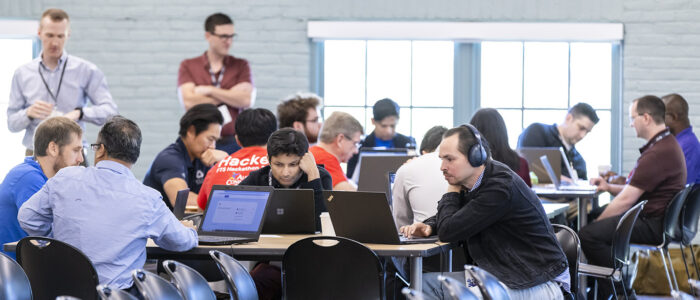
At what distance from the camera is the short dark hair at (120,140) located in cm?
350

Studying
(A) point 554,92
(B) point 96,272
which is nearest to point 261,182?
(B) point 96,272

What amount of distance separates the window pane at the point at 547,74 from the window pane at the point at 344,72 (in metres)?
1.47

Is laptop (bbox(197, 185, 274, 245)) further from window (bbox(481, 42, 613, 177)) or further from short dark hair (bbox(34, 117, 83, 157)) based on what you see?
window (bbox(481, 42, 613, 177))

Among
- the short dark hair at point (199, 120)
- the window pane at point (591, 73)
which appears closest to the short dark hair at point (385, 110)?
the short dark hair at point (199, 120)

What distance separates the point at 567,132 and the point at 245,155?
3485mm

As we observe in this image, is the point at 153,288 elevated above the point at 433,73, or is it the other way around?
the point at 433,73

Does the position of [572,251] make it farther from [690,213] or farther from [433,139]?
[690,213]

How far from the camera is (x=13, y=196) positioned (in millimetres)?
3916

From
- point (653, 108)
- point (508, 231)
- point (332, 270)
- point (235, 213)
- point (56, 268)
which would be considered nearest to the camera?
point (56, 268)

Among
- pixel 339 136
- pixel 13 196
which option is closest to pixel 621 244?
pixel 339 136

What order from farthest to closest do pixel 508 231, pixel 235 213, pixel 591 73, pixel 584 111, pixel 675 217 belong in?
pixel 591 73 → pixel 584 111 → pixel 675 217 → pixel 235 213 → pixel 508 231

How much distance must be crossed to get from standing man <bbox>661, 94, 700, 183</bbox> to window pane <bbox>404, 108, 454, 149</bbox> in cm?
204

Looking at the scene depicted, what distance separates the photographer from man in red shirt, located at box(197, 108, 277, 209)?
4.70 m

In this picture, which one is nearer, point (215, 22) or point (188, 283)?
point (188, 283)
